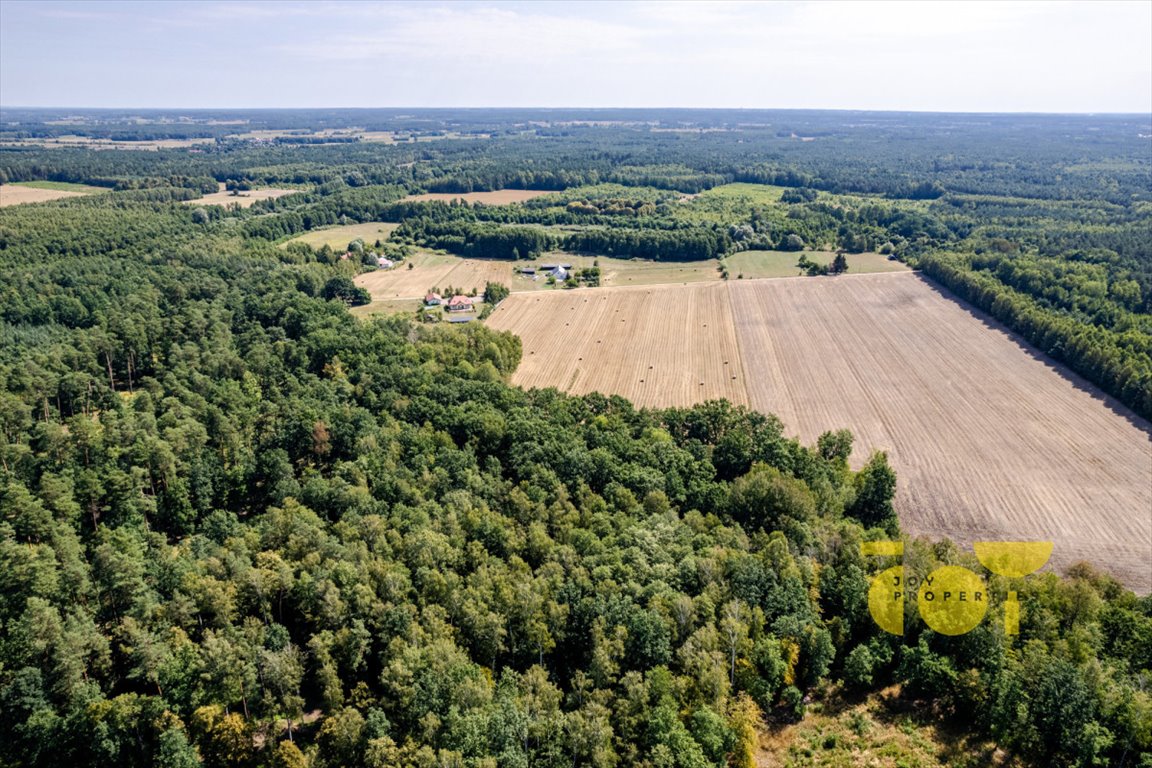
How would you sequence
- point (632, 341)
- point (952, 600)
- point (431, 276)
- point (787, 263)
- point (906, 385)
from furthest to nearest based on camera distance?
point (787, 263), point (431, 276), point (632, 341), point (906, 385), point (952, 600)

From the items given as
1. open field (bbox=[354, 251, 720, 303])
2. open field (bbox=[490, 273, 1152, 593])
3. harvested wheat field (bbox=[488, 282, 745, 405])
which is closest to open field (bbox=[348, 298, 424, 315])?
open field (bbox=[354, 251, 720, 303])

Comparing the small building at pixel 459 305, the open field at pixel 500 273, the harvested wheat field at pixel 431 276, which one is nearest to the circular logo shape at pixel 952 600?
the small building at pixel 459 305

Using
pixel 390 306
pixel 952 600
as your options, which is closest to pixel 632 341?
pixel 390 306

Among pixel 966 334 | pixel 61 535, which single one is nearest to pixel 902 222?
pixel 966 334

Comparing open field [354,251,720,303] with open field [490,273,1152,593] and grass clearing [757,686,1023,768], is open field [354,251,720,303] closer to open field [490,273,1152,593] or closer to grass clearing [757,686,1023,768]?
open field [490,273,1152,593]

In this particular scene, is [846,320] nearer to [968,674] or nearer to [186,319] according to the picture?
[968,674]

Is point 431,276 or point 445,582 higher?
point 431,276

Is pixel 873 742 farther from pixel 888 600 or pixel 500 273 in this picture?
pixel 500 273
